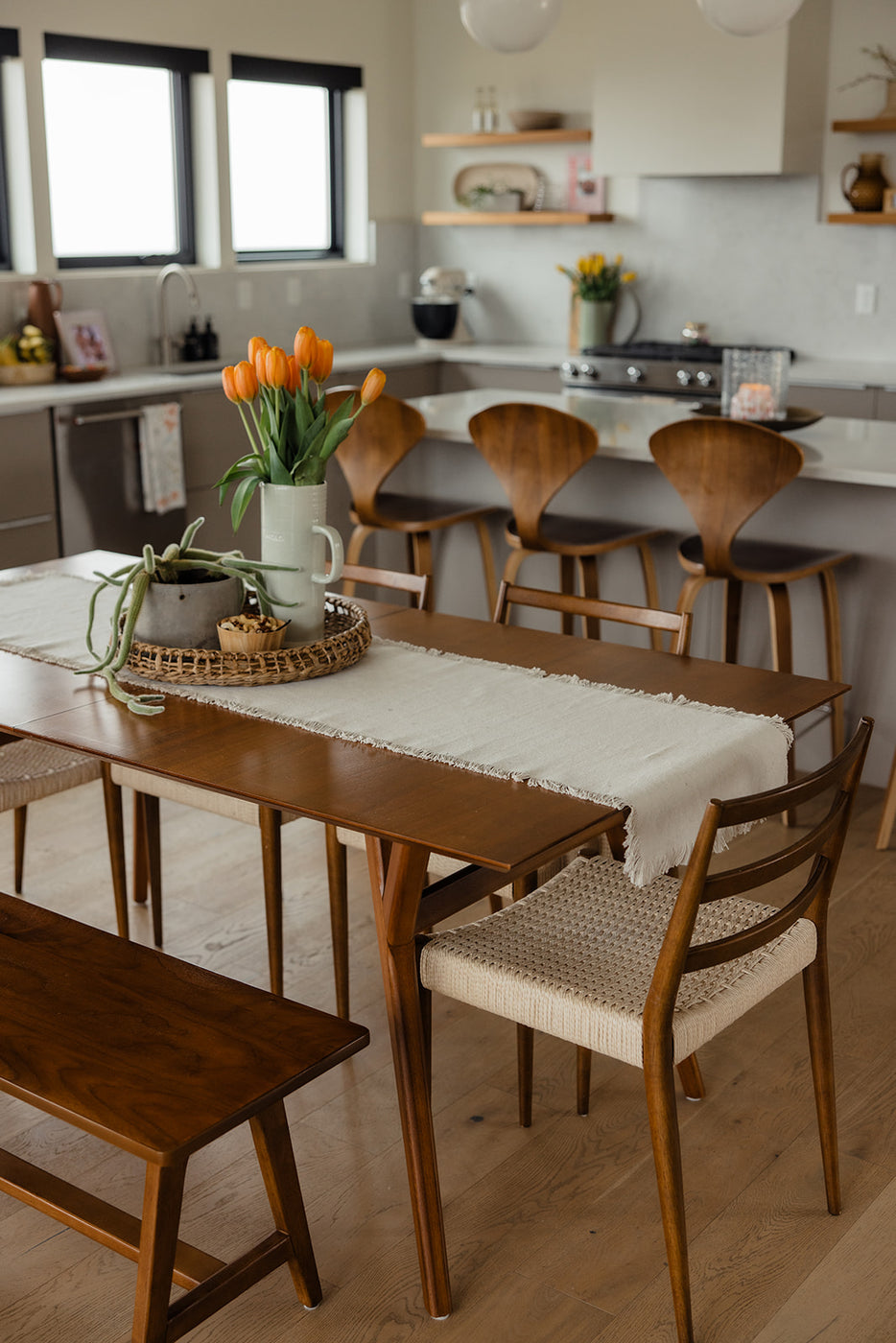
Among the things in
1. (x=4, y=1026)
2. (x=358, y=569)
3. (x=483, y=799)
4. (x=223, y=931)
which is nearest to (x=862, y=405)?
(x=358, y=569)

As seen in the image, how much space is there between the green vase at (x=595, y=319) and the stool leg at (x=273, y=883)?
3.94 metres

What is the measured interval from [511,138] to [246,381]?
433cm

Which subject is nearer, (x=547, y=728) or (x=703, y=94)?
(x=547, y=728)

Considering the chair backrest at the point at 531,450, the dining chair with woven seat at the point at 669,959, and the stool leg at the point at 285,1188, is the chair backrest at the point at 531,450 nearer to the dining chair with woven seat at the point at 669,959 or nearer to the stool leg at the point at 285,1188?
the dining chair with woven seat at the point at 669,959

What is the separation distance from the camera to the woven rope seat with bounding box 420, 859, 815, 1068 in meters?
1.75

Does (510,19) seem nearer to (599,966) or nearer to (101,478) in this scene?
(101,478)

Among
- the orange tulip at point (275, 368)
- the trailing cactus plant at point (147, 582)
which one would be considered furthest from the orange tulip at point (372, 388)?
the trailing cactus plant at point (147, 582)

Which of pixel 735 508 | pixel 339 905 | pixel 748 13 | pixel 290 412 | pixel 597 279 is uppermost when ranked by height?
pixel 748 13

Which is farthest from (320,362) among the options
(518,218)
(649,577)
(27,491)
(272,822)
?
(518,218)

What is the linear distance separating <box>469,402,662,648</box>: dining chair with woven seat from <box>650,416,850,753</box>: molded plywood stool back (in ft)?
0.64

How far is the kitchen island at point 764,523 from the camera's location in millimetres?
3480

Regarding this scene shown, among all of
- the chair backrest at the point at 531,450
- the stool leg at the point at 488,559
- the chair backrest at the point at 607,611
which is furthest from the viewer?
the stool leg at the point at 488,559

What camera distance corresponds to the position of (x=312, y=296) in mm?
6117

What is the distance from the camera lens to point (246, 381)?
6.75ft
